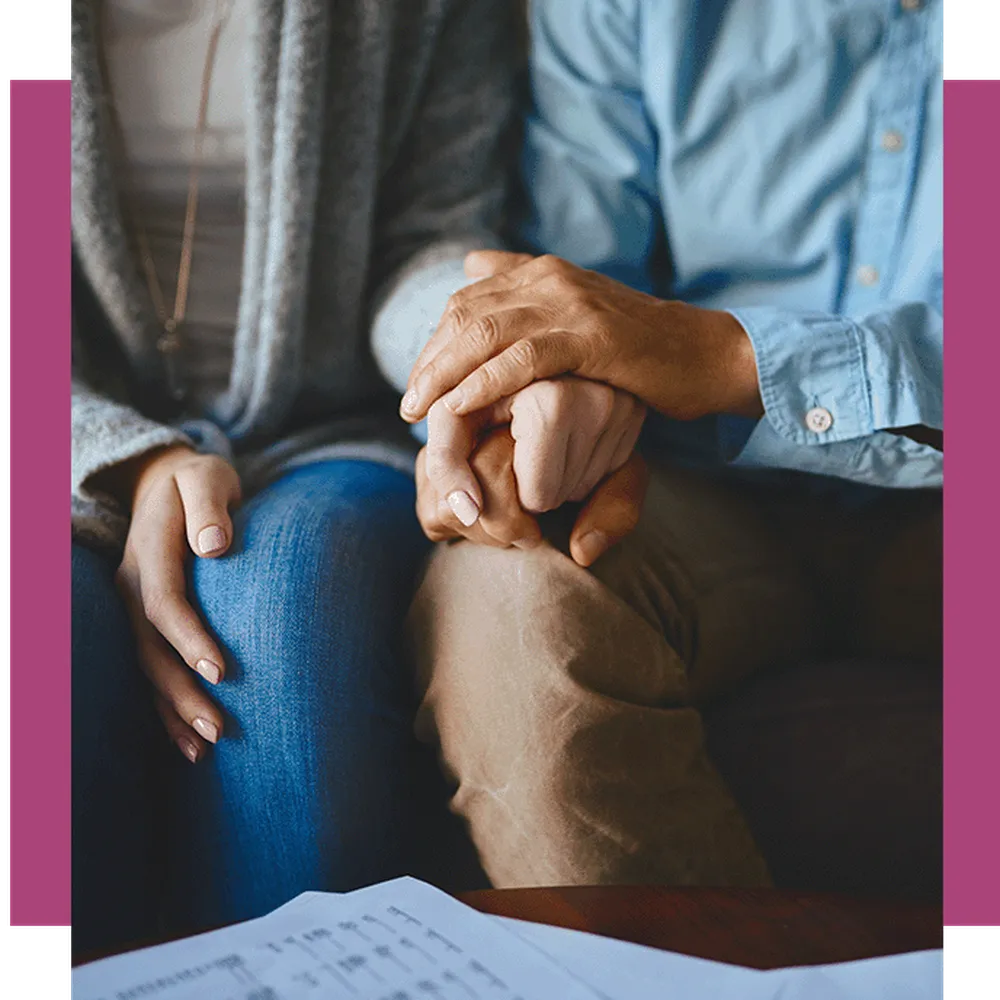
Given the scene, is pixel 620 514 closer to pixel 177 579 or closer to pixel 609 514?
pixel 609 514

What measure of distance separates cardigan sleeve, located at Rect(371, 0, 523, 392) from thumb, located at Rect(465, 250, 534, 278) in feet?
0.23

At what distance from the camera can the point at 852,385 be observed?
548 millimetres

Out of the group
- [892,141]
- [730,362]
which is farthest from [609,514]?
[892,141]

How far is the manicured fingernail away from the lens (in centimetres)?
48

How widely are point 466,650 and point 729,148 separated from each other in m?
0.39

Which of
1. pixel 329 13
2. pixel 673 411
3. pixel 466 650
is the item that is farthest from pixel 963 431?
pixel 329 13

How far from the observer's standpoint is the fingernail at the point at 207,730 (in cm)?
48

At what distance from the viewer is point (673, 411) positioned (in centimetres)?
54

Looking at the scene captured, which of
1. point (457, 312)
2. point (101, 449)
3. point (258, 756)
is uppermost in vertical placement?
point (457, 312)

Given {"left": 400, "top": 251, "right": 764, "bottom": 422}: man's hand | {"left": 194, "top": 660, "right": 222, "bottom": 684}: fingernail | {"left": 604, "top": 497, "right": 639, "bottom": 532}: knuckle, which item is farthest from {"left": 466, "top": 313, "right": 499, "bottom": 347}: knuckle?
{"left": 194, "top": 660, "right": 222, "bottom": 684}: fingernail

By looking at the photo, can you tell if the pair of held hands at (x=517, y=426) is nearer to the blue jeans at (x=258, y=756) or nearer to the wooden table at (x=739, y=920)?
the blue jeans at (x=258, y=756)

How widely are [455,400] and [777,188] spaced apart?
0.31 meters

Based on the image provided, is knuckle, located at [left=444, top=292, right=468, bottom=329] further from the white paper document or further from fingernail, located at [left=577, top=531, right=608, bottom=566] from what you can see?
the white paper document

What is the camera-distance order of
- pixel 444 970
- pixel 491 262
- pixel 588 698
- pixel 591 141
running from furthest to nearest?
pixel 591 141 → pixel 491 262 → pixel 588 698 → pixel 444 970
